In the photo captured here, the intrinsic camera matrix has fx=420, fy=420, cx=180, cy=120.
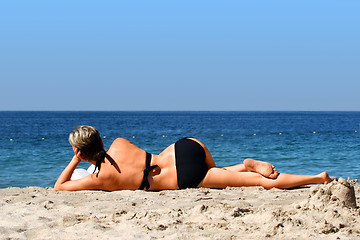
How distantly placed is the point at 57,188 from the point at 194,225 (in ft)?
8.08

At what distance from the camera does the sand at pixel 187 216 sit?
3.30m

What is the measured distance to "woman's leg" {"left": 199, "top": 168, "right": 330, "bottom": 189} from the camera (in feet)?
17.5

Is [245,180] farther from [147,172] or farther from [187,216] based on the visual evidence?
[187,216]

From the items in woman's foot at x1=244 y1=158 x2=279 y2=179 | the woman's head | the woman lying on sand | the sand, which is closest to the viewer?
the sand

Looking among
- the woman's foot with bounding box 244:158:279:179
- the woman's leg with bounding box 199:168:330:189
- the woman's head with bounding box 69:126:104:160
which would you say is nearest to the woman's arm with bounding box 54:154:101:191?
the woman's head with bounding box 69:126:104:160

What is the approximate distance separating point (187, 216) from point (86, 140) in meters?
1.68

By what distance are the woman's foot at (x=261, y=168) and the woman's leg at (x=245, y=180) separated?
2.1 inches

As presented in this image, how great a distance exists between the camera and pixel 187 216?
377 cm

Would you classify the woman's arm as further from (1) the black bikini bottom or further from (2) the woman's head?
(1) the black bikini bottom

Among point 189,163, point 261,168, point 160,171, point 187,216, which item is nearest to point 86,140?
point 160,171

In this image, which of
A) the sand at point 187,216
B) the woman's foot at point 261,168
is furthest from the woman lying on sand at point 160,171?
the sand at point 187,216

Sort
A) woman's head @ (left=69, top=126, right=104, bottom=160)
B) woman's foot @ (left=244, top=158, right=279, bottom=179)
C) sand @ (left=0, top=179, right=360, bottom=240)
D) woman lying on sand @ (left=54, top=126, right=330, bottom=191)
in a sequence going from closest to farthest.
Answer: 1. sand @ (left=0, top=179, right=360, bottom=240)
2. woman's head @ (left=69, top=126, right=104, bottom=160)
3. woman lying on sand @ (left=54, top=126, right=330, bottom=191)
4. woman's foot @ (left=244, top=158, right=279, bottom=179)

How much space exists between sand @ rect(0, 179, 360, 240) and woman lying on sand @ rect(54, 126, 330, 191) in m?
0.27

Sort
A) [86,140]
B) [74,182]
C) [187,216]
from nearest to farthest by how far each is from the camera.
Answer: [187,216] → [86,140] → [74,182]
